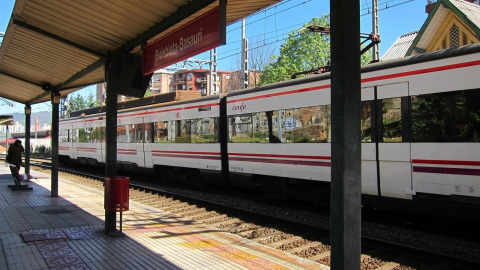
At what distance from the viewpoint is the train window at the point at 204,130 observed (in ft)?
39.2

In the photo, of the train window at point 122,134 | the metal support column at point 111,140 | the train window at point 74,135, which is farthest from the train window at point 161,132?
the train window at point 74,135

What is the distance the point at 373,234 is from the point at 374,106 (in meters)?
2.41

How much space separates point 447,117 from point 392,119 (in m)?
0.98

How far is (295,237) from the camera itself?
277 inches

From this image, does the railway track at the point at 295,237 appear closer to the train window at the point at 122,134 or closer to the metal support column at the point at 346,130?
the metal support column at the point at 346,130

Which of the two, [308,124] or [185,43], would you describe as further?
[308,124]

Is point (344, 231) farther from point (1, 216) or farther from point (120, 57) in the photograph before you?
point (1, 216)

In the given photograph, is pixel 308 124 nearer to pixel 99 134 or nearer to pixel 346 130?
pixel 346 130

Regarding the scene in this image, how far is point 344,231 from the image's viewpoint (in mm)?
2857

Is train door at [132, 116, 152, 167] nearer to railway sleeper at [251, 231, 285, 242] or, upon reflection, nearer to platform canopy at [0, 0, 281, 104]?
platform canopy at [0, 0, 281, 104]

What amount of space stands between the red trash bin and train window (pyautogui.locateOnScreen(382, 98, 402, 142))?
15.8 ft

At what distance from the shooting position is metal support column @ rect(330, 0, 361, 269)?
2844mm

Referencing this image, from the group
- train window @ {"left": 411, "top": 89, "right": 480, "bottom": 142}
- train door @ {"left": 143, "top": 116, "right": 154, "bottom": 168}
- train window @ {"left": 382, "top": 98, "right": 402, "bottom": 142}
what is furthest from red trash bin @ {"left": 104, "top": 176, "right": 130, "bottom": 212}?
train door @ {"left": 143, "top": 116, "right": 154, "bottom": 168}

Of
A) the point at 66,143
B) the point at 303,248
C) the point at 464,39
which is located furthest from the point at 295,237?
the point at 66,143
